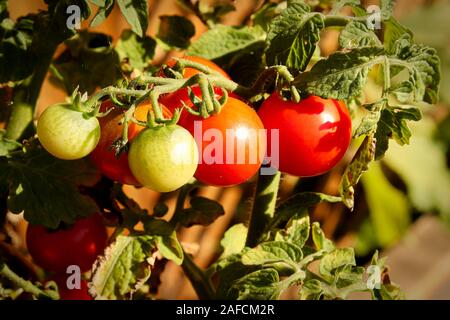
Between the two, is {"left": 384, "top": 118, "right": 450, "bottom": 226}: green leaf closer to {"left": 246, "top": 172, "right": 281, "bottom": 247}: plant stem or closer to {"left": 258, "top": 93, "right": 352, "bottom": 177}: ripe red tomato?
{"left": 246, "top": 172, "right": 281, "bottom": 247}: plant stem

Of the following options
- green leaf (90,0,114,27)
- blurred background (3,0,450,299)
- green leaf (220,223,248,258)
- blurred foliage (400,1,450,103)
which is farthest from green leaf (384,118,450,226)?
green leaf (90,0,114,27)

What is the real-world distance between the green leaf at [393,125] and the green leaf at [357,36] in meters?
0.08

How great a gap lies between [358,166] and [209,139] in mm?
163

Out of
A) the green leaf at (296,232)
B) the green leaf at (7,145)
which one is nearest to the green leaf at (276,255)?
the green leaf at (296,232)

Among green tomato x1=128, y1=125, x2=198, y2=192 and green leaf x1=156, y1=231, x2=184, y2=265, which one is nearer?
green tomato x1=128, y1=125, x2=198, y2=192

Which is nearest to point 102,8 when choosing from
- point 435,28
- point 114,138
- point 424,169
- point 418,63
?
point 114,138

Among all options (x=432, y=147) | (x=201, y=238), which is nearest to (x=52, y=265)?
(x=201, y=238)

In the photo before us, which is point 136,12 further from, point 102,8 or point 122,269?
point 122,269

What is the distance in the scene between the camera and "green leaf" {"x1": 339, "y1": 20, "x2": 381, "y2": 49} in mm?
753

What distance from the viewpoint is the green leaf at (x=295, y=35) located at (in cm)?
76

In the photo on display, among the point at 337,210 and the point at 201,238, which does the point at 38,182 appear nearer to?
the point at 201,238

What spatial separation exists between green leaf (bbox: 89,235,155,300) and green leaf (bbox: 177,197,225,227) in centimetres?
11

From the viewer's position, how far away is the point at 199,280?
40.1 inches

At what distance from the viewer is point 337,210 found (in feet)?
7.62
